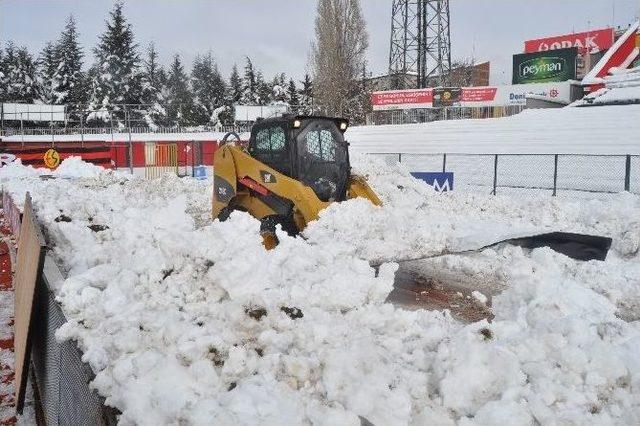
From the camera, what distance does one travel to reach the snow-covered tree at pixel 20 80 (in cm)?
5462

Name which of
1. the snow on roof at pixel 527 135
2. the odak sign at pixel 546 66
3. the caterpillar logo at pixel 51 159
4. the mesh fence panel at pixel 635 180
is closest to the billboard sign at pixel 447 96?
the snow on roof at pixel 527 135

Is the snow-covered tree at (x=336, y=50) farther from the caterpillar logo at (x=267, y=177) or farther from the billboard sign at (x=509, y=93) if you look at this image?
the caterpillar logo at (x=267, y=177)

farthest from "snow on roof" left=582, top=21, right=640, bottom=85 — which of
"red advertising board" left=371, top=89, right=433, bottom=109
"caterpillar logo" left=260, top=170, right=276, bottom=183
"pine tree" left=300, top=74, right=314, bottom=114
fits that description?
"caterpillar logo" left=260, top=170, right=276, bottom=183

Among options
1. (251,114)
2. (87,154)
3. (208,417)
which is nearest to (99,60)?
(251,114)

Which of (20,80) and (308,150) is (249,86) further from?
(308,150)

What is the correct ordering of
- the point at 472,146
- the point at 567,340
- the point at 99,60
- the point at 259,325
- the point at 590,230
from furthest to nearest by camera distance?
the point at 99,60 < the point at 472,146 < the point at 590,230 < the point at 259,325 < the point at 567,340

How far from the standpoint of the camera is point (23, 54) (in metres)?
56.0

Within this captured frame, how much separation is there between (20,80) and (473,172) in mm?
52215

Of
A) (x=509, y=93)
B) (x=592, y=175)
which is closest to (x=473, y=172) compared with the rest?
(x=592, y=175)

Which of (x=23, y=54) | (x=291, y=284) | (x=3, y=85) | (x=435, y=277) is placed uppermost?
(x=23, y=54)

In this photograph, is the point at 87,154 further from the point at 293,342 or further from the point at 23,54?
the point at 23,54

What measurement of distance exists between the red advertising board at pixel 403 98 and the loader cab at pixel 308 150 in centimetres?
2956

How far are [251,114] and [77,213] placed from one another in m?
39.7

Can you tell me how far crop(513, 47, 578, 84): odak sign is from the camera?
130 feet
